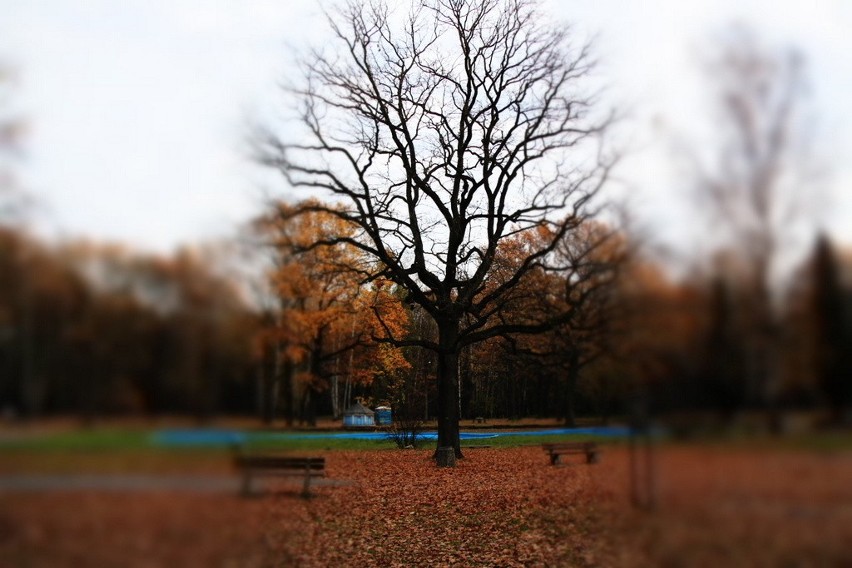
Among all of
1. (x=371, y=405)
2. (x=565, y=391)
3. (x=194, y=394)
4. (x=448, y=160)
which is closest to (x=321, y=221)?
(x=448, y=160)

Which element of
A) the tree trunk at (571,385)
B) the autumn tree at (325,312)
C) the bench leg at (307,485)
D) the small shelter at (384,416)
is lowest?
the bench leg at (307,485)

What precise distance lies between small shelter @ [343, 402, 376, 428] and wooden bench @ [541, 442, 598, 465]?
196 centimetres

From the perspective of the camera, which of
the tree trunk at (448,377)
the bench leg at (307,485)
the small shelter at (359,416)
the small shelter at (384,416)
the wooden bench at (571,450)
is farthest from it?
the small shelter at (384,416)

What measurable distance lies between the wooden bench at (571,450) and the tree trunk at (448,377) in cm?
110

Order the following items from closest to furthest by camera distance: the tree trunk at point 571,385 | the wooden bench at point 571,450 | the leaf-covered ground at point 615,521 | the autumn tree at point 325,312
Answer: the leaf-covered ground at point 615,521 → the autumn tree at point 325,312 → the wooden bench at point 571,450 → the tree trunk at point 571,385

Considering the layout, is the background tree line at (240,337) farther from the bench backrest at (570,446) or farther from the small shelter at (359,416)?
the small shelter at (359,416)

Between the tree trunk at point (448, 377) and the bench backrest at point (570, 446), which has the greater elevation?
the tree trunk at point (448, 377)

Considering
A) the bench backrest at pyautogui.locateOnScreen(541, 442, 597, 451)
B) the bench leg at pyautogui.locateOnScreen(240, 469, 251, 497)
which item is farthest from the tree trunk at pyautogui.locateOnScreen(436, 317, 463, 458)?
the bench leg at pyautogui.locateOnScreen(240, 469, 251, 497)

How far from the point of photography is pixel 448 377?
6.97 m

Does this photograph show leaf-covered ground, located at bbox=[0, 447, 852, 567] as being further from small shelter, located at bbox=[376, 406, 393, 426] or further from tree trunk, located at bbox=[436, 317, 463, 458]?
tree trunk, located at bbox=[436, 317, 463, 458]

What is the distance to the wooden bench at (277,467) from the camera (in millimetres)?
3273

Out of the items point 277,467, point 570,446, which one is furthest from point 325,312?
point 570,446

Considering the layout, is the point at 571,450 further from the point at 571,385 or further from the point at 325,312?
the point at 325,312

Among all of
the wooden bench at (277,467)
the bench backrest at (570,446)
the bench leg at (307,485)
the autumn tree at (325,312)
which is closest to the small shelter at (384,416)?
the autumn tree at (325,312)
